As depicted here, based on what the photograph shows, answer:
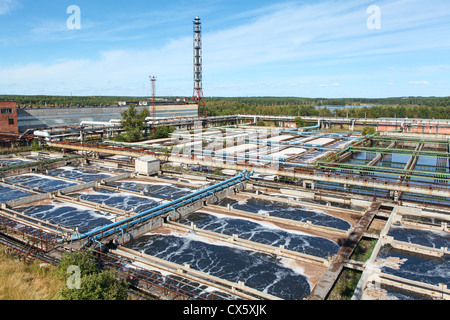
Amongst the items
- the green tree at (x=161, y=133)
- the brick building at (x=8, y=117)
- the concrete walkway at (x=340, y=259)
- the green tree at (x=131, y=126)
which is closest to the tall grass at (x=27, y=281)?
the concrete walkway at (x=340, y=259)

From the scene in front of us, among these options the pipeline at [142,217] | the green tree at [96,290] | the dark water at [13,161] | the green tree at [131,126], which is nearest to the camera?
the green tree at [96,290]

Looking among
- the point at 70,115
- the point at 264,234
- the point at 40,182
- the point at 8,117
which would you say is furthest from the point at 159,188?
the point at 70,115

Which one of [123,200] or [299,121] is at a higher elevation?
[299,121]

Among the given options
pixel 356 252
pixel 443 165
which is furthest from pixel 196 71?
pixel 356 252

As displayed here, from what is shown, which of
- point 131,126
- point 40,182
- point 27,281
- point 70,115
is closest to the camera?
point 27,281

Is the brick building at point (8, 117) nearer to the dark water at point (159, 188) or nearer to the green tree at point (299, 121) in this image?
the dark water at point (159, 188)

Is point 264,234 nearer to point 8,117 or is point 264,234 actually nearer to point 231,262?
point 231,262

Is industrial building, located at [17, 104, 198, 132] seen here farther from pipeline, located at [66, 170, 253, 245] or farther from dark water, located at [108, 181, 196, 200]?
pipeline, located at [66, 170, 253, 245]
